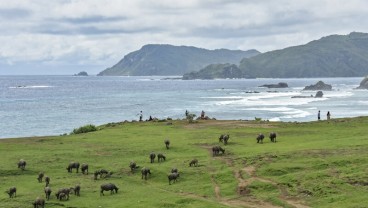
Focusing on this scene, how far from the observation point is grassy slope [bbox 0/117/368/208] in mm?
39375

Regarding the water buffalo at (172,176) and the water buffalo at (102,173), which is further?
the water buffalo at (102,173)

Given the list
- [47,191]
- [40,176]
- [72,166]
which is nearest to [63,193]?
[47,191]

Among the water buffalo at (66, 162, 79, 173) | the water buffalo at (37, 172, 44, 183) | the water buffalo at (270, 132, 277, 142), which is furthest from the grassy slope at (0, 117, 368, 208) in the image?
the water buffalo at (270, 132, 277, 142)

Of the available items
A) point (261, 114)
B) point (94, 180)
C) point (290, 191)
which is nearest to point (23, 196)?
point (94, 180)

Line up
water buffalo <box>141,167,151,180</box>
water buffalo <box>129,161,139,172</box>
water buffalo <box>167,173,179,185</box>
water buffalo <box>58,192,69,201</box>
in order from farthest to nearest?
water buffalo <box>129,161,139,172</box>
water buffalo <box>141,167,151,180</box>
water buffalo <box>167,173,179,185</box>
water buffalo <box>58,192,69,201</box>

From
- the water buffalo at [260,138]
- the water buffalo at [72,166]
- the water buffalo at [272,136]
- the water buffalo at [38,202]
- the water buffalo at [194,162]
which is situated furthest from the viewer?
the water buffalo at [272,136]

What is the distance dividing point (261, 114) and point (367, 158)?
310ft

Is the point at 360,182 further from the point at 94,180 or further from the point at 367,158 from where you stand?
the point at 94,180

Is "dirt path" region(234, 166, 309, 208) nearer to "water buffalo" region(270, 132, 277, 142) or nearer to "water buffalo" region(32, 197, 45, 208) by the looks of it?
"water buffalo" region(270, 132, 277, 142)

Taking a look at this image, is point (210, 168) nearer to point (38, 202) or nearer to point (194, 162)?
point (194, 162)

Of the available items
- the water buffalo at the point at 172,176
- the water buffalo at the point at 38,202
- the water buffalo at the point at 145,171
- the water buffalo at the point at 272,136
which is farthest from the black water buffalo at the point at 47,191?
the water buffalo at the point at 272,136

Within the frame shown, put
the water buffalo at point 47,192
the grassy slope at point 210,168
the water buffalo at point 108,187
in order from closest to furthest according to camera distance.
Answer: the grassy slope at point 210,168
the water buffalo at point 47,192
the water buffalo at point 108,187

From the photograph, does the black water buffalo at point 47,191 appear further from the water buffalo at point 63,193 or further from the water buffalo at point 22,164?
the water buffalo at point 22,164

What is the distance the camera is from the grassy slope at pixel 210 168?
3938cm
